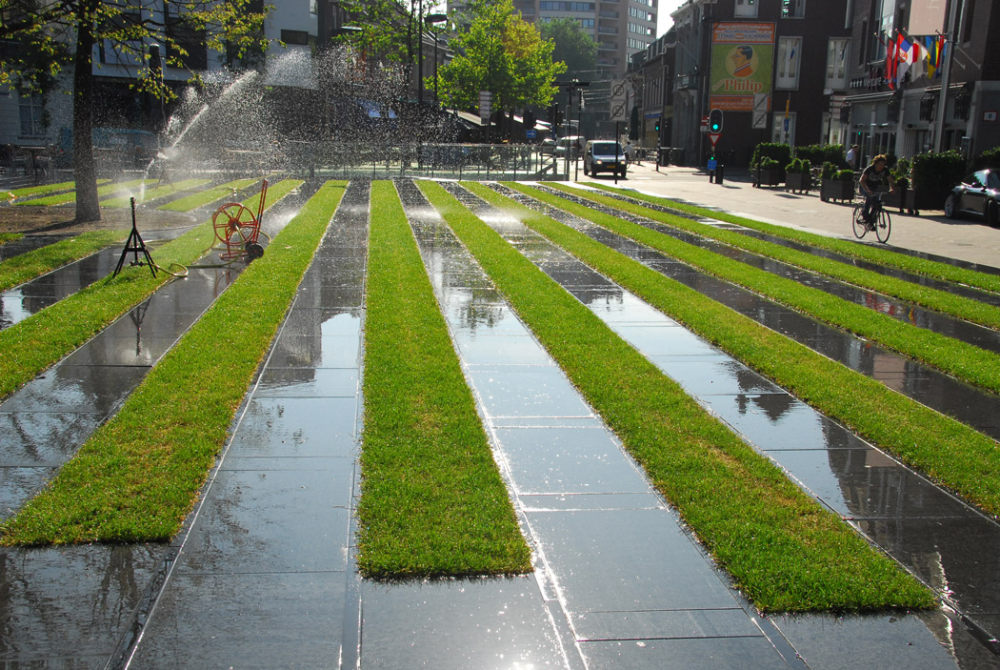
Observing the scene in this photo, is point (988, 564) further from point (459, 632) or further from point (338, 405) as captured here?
point (338, 405)

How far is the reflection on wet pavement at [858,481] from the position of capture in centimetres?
423

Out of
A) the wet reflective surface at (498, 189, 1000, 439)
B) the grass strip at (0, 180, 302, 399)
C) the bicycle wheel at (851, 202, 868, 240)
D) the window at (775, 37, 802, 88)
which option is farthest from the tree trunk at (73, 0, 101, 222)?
the window at (775, 37, 802, 88)

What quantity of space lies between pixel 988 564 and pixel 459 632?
2.60m

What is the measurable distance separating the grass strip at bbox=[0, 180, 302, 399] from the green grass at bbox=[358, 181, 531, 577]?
2623 millimetres

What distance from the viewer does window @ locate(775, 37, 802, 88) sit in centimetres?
5856

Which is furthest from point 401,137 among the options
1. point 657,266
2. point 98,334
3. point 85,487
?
point 85,487

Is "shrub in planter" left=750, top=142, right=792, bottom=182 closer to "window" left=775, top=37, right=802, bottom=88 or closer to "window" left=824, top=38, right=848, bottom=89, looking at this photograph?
"window" left=775, top=37, right=802, bottom=88

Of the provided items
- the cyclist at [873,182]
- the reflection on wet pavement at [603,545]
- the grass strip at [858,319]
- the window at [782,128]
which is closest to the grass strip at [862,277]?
the grass strip at [858,319]

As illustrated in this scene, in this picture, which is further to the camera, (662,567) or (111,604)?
(662,567)

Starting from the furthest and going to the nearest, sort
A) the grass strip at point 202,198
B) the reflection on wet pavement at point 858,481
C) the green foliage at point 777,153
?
the green foliage at point 777,153
the grass strip at point 202,198
the reflection on wet pavement at point 858,481

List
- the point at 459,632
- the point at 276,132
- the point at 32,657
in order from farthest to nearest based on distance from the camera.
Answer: the point at 276,132
the point at 459,632
the point at 32,657

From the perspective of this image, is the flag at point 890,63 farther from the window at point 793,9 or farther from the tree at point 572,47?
the tree at point 572,47

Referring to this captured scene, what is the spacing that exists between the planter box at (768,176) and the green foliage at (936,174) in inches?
485

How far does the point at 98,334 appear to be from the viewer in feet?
28.1
